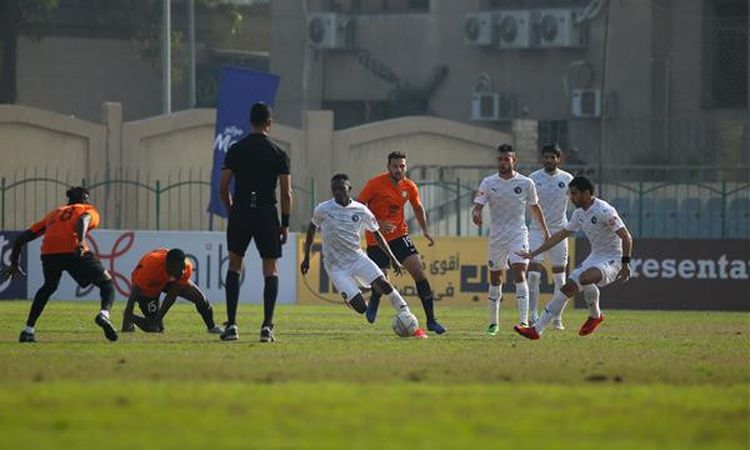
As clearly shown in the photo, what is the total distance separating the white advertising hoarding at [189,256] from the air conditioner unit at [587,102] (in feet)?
51.1

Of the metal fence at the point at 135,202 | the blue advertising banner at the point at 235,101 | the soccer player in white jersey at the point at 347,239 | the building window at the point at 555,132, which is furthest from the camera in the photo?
the building window at the point at 555,132

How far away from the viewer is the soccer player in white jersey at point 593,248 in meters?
19.0

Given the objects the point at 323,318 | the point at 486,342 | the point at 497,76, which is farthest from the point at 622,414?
the point at 497,76

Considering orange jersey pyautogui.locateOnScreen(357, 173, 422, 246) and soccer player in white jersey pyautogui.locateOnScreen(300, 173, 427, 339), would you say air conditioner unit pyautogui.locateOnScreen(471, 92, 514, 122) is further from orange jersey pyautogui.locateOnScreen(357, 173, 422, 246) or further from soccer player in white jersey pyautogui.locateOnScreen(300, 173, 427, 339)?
soccer player in white jersey pyautogui.locateOnScreen(300, 173, 427, 339)

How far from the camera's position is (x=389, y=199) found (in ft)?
68.4

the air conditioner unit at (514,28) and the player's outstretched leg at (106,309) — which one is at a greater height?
the air conditioner unit at (514,28)

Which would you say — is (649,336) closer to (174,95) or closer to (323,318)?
(323,318)

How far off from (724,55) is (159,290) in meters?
27.0

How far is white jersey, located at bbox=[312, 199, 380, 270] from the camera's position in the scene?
19469 millimetres

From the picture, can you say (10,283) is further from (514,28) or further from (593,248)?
(514,28)

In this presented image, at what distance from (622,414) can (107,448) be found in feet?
11.6

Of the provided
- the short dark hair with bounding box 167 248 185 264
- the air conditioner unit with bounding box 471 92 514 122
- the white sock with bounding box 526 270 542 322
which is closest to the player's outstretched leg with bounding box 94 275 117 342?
the short dark hair with bounding box 167 248 185 264

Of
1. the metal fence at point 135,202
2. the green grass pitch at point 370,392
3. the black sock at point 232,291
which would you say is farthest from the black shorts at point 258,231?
the metal fence at point 135,202

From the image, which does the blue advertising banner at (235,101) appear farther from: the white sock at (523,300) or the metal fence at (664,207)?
the white sock at (523,300)
